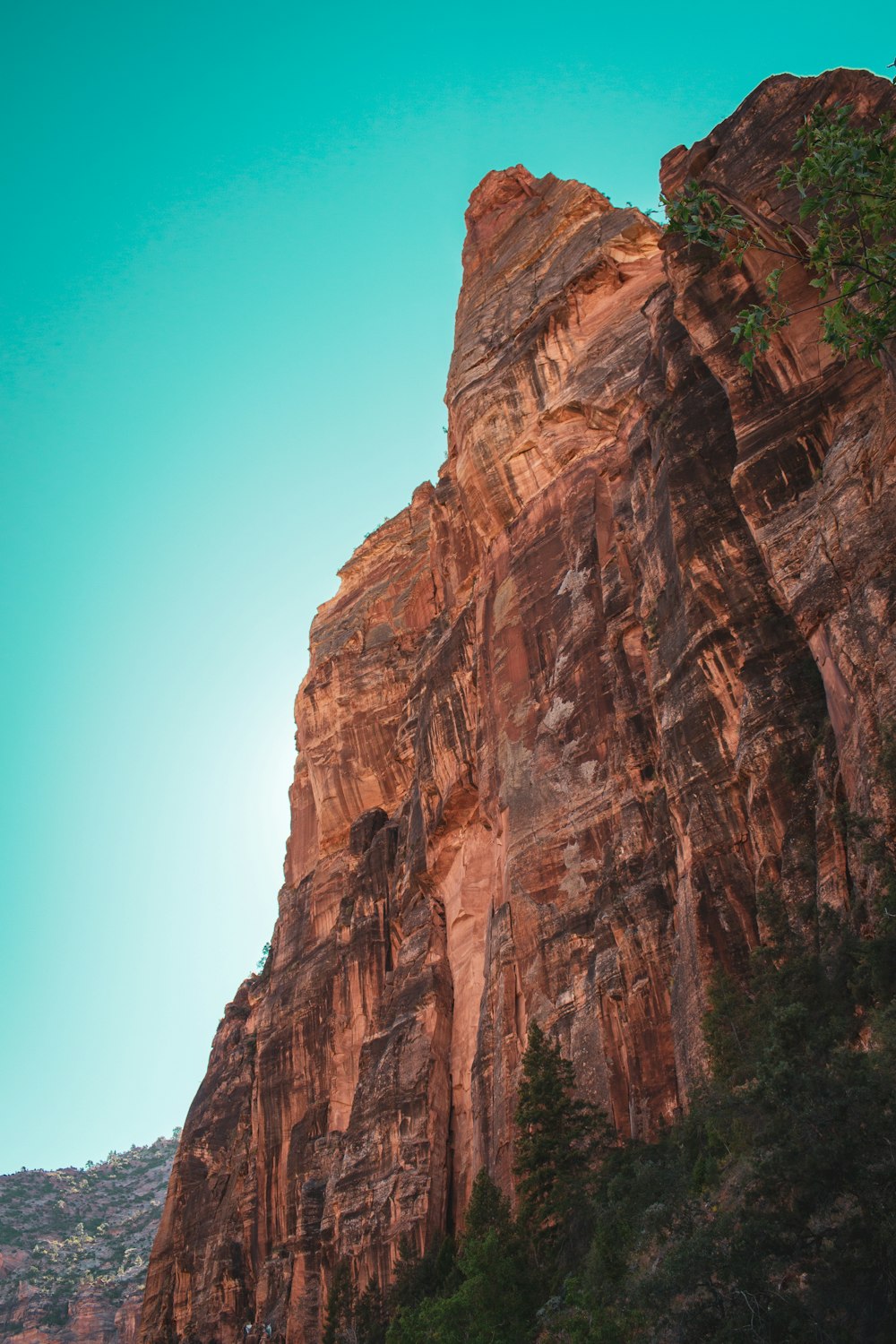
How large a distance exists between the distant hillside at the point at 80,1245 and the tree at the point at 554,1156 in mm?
72825

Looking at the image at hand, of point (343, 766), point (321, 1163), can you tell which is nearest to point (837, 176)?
point (321, 1163)

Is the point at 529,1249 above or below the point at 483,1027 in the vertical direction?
below

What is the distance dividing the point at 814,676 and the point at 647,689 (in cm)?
738

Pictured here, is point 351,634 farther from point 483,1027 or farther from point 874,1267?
point 874,1267

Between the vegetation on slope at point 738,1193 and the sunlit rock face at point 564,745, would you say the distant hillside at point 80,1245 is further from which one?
the vegetation on slope at point 738,1193

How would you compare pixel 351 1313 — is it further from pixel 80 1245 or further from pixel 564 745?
pixel 80 1245

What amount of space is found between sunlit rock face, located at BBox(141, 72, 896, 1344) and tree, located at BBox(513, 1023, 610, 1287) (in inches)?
39.2

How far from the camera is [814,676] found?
2609 centimetres

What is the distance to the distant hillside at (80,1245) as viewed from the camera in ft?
303

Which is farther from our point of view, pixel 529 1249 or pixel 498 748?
pixel 498 748

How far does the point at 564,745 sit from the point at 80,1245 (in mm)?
101753

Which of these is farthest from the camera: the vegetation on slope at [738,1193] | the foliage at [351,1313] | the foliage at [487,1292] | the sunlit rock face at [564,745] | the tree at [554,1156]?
the foliage at [351,1313]

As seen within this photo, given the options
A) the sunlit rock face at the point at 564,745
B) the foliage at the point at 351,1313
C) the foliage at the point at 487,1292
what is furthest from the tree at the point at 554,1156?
the foliage at the point at 351,1313

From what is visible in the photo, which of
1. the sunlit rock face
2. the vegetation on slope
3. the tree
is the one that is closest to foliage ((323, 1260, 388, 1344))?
the sunlit rock face
